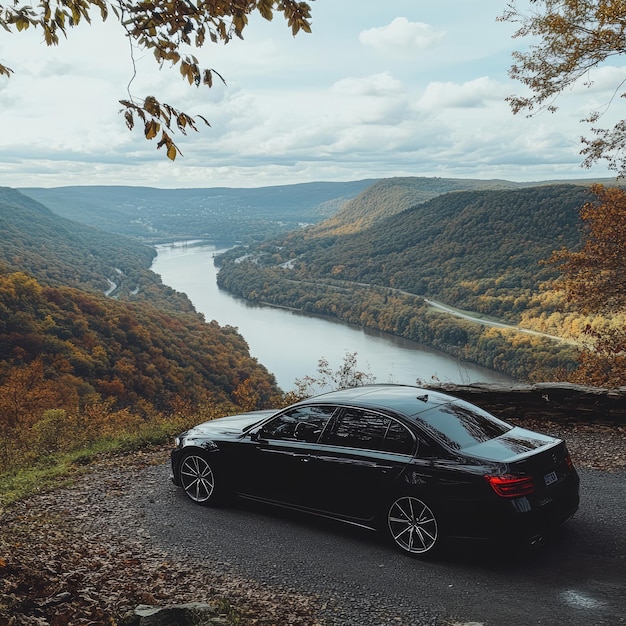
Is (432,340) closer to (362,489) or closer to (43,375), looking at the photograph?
(43,375)

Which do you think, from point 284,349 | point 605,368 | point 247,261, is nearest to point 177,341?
point 284,349

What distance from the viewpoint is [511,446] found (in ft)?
17.0

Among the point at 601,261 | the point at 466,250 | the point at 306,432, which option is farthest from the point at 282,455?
the point at 466,250

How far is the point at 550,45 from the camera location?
41.9 ft

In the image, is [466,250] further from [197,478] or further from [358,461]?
[358,461]

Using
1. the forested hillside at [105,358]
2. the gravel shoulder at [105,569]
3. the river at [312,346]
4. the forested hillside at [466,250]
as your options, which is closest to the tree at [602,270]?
the gravel shoulder at [105,569]

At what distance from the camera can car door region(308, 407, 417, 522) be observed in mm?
5301

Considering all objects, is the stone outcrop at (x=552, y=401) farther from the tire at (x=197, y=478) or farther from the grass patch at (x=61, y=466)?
the grass patch at (x=61, y=466)

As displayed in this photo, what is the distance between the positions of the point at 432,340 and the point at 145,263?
327 feet

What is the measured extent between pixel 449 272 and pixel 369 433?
357 feet

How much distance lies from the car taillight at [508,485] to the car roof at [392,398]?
959mm

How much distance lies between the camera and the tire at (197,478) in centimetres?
668

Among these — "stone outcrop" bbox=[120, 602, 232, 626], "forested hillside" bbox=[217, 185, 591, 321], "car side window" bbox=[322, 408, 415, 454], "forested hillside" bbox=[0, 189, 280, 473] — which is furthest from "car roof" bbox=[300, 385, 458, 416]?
"forested hillside" bbox=[217, 185, 591, 321]

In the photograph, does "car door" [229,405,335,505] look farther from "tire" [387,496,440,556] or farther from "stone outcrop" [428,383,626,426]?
"stone outcrop" [428,383,626,426]
